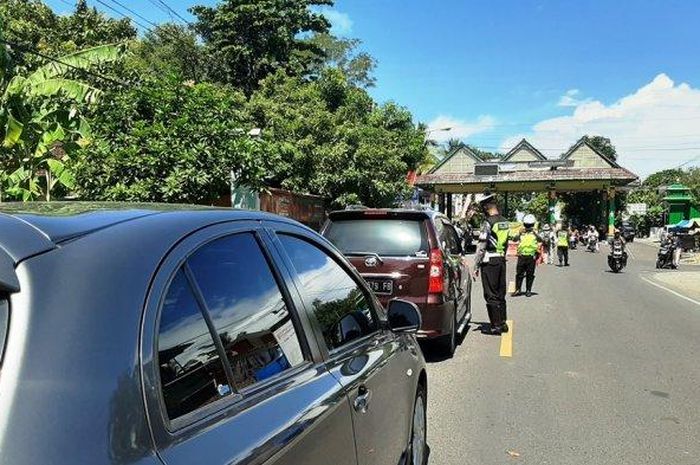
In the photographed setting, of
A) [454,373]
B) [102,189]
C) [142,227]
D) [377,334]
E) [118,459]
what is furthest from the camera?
[102,189]

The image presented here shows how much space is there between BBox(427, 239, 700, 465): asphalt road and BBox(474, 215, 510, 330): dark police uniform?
0.40 m

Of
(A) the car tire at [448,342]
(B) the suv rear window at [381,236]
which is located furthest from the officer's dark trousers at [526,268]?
(B) the suv rear window at [381,236]

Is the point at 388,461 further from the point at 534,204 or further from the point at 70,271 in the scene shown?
the point at 534,204

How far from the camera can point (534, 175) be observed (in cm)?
4941

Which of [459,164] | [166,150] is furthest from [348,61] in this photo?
[166,150]

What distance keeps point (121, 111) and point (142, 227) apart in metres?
10.6

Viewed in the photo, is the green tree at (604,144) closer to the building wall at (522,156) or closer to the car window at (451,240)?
the building wall at (522,156)

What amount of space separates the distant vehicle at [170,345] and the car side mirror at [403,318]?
0.77 metres

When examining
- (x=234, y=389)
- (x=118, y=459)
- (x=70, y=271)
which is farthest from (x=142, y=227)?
Answer: (x=118, y=459)

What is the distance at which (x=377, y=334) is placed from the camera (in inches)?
136

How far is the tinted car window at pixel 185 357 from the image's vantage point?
168 cm

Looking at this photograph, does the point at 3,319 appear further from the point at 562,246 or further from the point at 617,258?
the point at 562,246

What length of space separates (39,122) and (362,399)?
931cm

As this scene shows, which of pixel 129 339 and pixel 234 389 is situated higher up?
pixel 129 339
